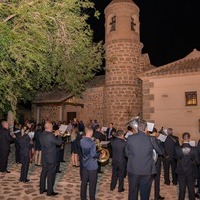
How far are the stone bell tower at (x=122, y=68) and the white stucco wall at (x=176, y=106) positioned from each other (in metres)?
2.71

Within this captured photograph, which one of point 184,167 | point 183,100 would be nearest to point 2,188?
point 184,167

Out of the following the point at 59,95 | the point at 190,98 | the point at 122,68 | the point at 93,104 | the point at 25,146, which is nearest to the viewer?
the point at 25,146

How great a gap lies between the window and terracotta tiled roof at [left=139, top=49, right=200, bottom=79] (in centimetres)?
143

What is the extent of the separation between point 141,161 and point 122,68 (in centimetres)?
1614

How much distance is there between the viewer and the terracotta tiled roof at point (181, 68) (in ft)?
56.1

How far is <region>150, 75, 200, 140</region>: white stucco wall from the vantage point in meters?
17.1

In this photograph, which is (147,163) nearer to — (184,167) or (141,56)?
(184,167)

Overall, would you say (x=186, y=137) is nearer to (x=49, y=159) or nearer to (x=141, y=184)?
(x=141, y=184)

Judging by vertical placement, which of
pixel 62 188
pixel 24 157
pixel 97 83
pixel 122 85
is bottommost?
pixel 62 188

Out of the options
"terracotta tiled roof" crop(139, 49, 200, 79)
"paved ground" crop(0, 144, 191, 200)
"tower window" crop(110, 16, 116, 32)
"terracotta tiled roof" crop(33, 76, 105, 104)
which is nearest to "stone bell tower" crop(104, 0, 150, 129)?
"tower window" crop(110, 16, 116, 32)

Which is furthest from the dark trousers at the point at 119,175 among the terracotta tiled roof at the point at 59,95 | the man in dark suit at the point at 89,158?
the terracotta tiled roof at the point at 59,95

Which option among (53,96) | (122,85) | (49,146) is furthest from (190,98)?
(53,96)

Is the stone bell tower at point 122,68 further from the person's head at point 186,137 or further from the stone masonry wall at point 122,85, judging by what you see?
the person's head at point 186,137

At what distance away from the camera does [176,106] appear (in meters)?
17.7
